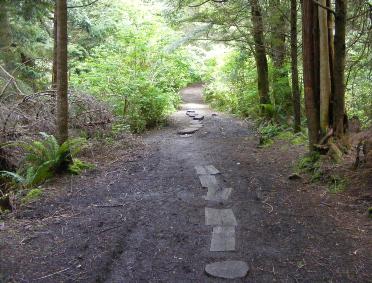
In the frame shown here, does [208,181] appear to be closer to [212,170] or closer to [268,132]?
[212,170]

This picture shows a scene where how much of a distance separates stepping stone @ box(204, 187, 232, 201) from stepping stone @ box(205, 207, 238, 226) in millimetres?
374

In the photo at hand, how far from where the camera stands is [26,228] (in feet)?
13.5

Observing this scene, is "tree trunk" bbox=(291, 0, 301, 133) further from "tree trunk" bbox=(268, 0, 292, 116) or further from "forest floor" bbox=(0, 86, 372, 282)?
"forest floor" bbox=(0, 86, 372, 282)

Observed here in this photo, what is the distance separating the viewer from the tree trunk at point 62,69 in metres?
5.70

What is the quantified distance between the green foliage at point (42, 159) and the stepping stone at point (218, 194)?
100 inches

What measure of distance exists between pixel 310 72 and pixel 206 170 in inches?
96.7

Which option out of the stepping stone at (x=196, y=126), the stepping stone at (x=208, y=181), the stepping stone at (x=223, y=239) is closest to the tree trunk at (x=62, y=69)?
the stepping stone at (x=208, y=181)

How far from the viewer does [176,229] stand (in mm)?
4020

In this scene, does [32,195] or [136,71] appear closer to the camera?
[32,195]

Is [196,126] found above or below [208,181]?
above

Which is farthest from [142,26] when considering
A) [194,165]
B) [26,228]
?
[26,228]

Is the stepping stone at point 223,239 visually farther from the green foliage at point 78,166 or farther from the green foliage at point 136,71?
the green foliage at point 136,71

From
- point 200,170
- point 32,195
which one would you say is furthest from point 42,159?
point 200,170

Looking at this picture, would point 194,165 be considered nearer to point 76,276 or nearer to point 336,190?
point 336,190
